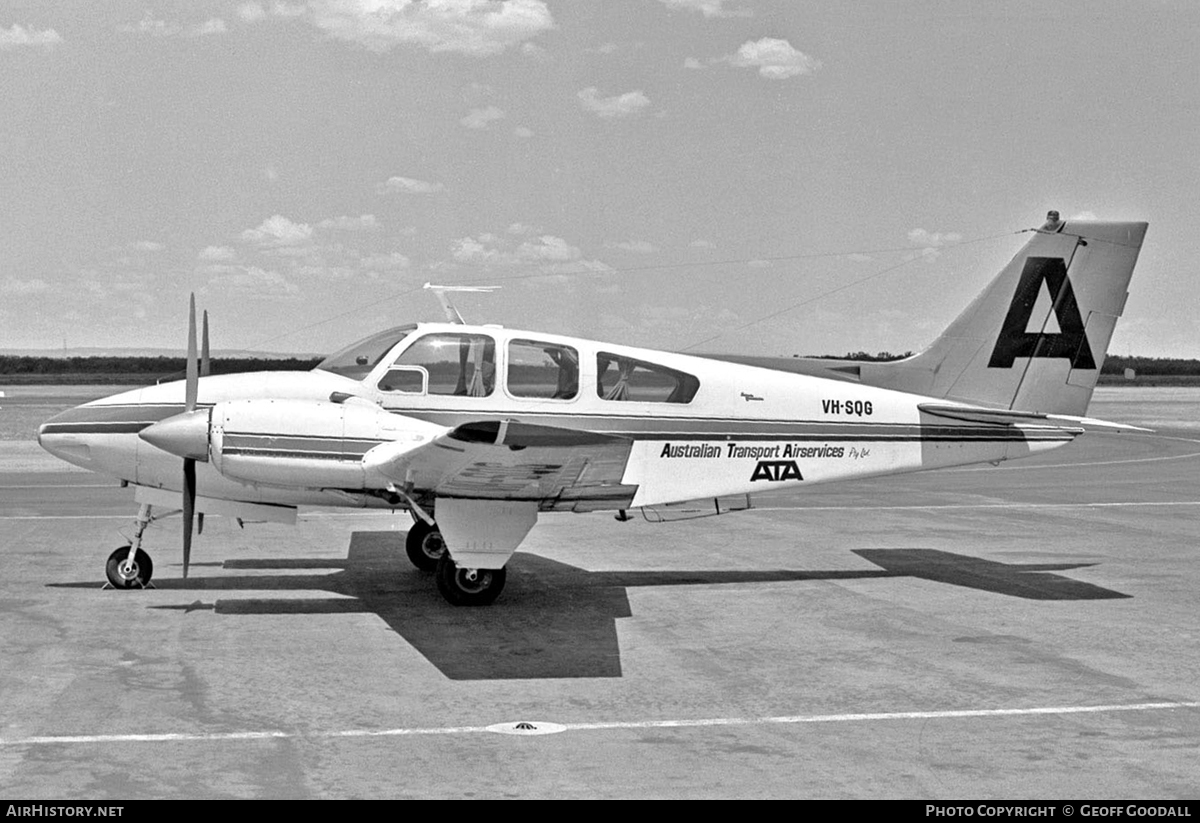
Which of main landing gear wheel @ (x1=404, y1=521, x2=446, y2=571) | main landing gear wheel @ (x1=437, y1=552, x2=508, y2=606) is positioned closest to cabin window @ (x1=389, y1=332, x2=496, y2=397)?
main landing gear wheel @ (x1=437, y1=552, x2=508, y2=606)

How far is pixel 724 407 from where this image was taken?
13.1 metres

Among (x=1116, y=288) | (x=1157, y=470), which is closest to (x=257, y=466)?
(x=1116, y=288)

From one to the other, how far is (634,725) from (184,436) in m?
5.41

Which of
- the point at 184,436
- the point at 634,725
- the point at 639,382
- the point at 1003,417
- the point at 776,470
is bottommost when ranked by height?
the point at 634,725

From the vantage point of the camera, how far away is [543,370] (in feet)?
41.5

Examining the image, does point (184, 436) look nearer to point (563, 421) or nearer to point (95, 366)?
point (563, 421)

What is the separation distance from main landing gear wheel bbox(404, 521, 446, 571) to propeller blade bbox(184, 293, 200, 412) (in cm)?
281

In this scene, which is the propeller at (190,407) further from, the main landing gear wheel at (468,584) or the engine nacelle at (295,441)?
Answer: the main landing gear wheel at (468,584)

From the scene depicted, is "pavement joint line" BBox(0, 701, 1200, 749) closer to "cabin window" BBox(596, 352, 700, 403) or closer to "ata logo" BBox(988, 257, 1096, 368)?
"cabin window" BBox(596, 352, 700, 403)

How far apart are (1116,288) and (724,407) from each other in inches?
194


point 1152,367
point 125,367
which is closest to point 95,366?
point 125,367

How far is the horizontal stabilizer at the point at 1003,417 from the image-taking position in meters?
13.7

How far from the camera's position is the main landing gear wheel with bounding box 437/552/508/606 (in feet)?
38.6

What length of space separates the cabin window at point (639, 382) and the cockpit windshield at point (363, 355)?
1.97 metres
